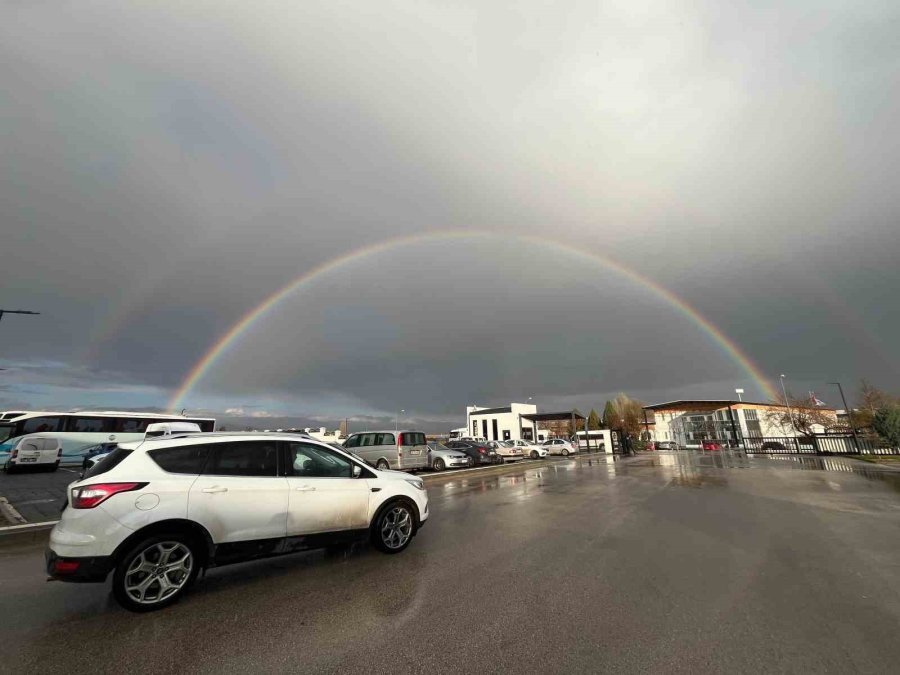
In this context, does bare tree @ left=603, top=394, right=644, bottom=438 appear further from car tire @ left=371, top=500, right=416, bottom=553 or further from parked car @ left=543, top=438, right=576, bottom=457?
car tire @ left=371, top=500, right=416, bottom=553

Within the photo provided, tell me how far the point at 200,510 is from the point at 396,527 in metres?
2.79

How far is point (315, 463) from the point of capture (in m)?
5.75

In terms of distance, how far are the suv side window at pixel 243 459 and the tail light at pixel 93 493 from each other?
0.83 meters

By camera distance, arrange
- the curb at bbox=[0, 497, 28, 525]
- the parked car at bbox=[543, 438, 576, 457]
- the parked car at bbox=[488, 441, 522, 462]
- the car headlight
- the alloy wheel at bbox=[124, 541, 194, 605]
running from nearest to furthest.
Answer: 1. the alloy wheel at bbox=[124, 541, 194, 605]
2. the car headlight
3. the curb at bbox=[0, 497, 28, 525]
4. the parked car at bbox=[488, 441, 522, 462]
5. the parked car at bbox=[543, 438, 576, 457]

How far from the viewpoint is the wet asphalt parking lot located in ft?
10.8

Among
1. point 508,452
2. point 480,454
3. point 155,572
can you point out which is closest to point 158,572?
point 155,572

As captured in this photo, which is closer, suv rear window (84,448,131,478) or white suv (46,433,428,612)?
white suv (46,433,428,612)

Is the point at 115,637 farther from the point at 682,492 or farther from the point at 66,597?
the point at 682,492

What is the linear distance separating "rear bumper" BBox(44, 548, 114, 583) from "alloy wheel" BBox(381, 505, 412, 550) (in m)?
3.22

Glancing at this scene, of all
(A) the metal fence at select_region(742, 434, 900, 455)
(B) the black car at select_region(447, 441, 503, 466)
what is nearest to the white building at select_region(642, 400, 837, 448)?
(A) the metal fence at select_region(742, 434, 900, 455)

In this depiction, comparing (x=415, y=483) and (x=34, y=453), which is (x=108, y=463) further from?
(x=34, y=453)

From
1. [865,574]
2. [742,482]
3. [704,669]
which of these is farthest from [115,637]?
[742,482]

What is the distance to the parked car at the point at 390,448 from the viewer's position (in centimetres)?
1933

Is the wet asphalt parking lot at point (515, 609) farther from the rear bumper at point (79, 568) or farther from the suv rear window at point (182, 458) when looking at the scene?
the suv rear window at point (182, 458)
